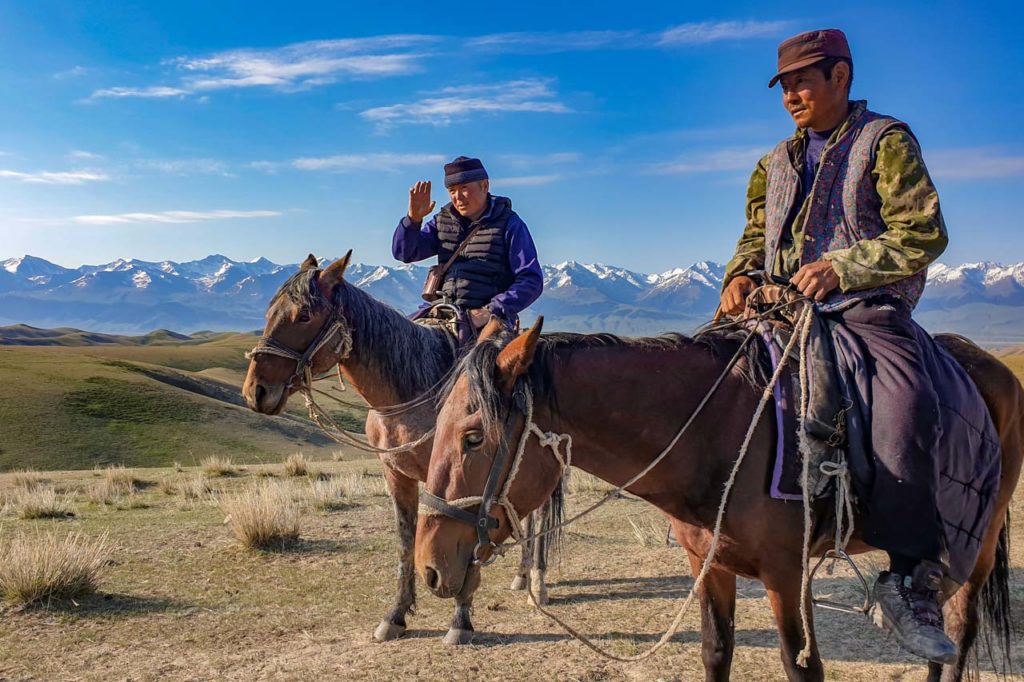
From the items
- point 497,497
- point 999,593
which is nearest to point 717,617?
point 497,497

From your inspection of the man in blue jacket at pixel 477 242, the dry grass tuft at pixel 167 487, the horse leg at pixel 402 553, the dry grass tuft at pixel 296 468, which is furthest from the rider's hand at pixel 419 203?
the dry grass tuft at pixel 296 468

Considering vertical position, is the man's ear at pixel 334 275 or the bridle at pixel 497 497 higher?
the man's ear at pixel 334 275

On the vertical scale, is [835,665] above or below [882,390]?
below

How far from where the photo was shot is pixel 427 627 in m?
5.75

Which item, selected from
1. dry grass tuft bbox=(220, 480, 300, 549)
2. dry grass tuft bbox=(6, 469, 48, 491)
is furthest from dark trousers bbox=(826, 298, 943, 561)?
dry grass tuft bbox=(6, 469, 48, 491)

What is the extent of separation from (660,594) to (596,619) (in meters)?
0.90

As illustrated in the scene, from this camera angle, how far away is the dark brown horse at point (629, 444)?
258cm

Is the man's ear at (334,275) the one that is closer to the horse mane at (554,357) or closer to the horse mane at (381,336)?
the horse mane at (381,336)

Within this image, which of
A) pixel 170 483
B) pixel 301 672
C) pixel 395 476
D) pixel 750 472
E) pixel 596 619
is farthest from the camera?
pixel 170 483

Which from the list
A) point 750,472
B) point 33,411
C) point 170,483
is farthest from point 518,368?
point 33,411

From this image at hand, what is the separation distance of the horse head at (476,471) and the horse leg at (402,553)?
305cm

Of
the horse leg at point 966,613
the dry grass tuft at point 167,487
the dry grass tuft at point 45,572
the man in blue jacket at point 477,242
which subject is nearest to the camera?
the horse leg at point 966,613

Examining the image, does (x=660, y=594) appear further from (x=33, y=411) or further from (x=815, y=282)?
(x=33, y=411)

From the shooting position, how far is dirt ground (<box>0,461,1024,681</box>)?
4883 mm
